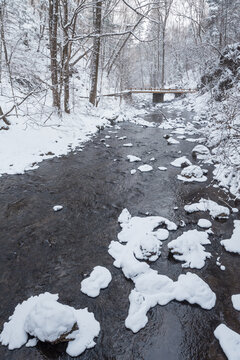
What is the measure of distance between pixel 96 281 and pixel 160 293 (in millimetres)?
988

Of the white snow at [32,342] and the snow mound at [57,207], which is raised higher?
the snow mound at [57,207]

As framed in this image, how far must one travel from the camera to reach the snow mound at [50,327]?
240 cm

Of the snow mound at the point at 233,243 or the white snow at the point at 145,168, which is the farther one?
the white snow at the point at 145,168

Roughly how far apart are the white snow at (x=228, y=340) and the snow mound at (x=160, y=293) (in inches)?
12.3

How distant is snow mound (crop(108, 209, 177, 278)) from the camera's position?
3.52m

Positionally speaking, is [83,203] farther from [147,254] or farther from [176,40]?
[176,40]

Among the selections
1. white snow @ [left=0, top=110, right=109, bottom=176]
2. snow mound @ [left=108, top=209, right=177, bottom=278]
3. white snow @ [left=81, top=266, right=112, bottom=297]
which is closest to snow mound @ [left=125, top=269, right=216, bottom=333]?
snow mound @ [left=108, top=209, right=177, bottom=278]

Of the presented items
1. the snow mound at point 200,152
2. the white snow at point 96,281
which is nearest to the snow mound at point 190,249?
the white snow at point 96,281

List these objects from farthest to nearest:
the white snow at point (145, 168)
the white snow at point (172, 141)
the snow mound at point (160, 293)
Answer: the white snow at point (172, 141) < the white snow at point (145, 168) < the snow mound at point (160, 293)

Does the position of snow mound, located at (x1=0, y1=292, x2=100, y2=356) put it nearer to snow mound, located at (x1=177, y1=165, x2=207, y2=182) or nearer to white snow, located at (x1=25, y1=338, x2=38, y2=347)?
white snow, located at (x1=25, y1=338, x2=38, y2=347)

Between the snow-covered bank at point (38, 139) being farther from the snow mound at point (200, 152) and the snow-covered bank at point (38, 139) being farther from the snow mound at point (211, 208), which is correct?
the snow mound at point (200, 152)

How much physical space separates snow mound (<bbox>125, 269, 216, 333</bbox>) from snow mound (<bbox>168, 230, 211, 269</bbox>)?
1.05ft

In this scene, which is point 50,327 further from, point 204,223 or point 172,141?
point 172,141

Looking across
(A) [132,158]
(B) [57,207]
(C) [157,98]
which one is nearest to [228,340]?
(B) [57,207]
